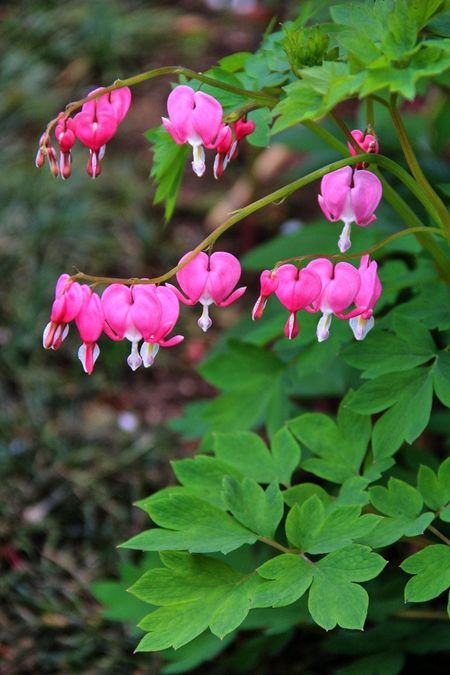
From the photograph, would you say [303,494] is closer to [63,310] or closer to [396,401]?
[396,401]

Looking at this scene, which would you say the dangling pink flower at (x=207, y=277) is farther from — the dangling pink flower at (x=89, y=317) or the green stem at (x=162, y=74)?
the green stem at (x=162, y=74)

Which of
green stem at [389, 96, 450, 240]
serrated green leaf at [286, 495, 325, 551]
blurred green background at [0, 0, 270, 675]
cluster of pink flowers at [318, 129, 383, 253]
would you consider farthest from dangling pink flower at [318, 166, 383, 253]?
blurred green background at [0, 0, 270, 675]

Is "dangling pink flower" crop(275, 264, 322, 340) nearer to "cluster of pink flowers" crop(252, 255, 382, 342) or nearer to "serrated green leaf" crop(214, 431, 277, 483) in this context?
"cluster of pink flowers" crop(252, 255, 382, 342)

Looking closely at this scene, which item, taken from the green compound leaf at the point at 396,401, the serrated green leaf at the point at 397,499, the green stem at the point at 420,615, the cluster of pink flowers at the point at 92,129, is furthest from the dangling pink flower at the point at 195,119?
the green stem at the point at 420,615

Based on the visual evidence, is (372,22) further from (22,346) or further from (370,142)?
(22,346)

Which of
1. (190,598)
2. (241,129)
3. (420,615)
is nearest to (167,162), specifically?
(241,129)

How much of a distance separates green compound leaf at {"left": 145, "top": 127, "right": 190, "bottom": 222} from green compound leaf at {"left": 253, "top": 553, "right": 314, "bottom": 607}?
770 mm

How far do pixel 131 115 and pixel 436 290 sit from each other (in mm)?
3122

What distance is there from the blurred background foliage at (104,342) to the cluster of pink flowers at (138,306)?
0.54 m

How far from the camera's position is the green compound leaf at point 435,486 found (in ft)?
5.22

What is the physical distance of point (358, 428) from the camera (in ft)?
5.79

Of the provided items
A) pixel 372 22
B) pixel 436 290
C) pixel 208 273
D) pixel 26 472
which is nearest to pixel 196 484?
pixel 208 273

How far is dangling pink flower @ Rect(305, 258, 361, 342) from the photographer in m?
1.43

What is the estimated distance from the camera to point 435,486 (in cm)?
161
